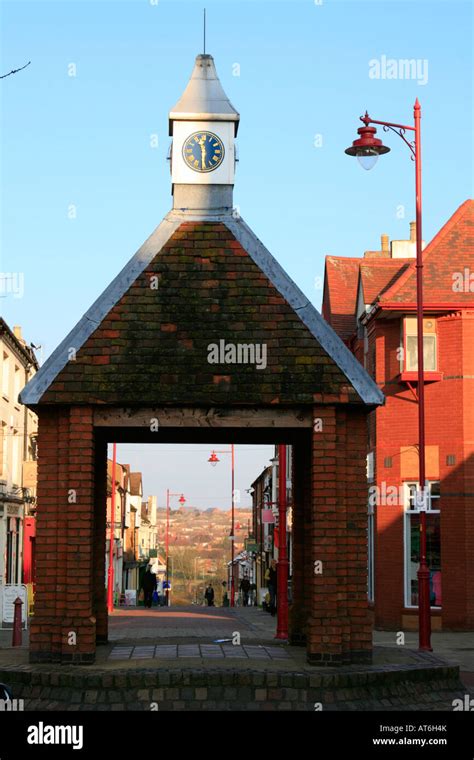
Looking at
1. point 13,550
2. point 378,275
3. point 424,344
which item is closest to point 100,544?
point 424,344

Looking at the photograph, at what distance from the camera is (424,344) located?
102ft

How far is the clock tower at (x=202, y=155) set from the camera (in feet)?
57.0

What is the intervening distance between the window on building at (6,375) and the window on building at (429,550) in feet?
50.2

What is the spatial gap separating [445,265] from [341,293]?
29.5ft

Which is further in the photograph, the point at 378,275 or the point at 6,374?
the point at 6,374

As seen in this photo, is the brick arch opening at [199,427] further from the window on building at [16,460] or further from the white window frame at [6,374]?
the window on building at [16,460]

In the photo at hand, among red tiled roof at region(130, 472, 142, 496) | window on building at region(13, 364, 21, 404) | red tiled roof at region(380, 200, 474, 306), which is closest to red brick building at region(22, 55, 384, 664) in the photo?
red tiled roof at region(380, 200, 474, 306)

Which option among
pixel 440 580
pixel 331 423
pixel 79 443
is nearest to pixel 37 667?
pixel 79 443

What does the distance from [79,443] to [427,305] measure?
16.8 metres

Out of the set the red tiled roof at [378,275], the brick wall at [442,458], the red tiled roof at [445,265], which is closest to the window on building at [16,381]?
the red tiled roof at [378,275]

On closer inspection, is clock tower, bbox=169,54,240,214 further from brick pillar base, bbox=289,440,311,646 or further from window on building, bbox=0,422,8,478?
window on building, bbox=0,422,8,478

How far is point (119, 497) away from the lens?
72.6 meters

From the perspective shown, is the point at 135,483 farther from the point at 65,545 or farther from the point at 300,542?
the point at 65,545
